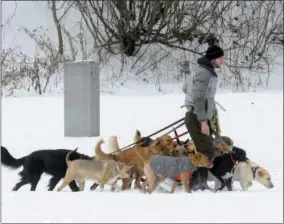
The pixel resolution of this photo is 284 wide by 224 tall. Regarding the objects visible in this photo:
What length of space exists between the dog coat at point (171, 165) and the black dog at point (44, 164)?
3.15 ft

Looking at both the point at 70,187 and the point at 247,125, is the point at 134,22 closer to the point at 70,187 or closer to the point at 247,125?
the point at 247,125

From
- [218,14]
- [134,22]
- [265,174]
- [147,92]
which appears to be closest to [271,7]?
[218,14]

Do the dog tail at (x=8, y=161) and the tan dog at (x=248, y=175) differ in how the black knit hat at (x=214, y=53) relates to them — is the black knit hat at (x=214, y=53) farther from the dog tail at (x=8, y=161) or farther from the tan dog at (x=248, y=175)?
the dog tail at (x=8, y=161)

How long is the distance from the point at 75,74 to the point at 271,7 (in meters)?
9.87

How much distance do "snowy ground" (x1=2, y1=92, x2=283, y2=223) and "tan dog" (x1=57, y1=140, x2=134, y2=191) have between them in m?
0.21

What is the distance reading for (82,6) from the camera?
62.0 feet

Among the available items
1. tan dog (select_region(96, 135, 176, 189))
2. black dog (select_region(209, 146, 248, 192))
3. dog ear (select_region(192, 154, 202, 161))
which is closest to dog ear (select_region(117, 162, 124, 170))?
tan dog (select_region(96, 135, 176, 189))

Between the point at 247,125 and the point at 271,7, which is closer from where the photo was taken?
the point at 247,125

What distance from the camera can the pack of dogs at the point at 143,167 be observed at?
7.52 m

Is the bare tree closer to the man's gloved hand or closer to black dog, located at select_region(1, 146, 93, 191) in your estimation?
black dog, located at select_region(1, 146, 93, 191)

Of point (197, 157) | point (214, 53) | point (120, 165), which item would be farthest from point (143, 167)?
point (214, 53)

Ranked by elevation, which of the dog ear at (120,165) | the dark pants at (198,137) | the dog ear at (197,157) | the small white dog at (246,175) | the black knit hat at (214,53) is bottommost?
the small white dog at (246,175)

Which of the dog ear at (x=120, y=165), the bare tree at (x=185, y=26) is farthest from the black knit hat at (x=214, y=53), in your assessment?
the bare tree at (x=185, y=26)

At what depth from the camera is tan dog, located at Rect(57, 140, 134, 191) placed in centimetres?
774
